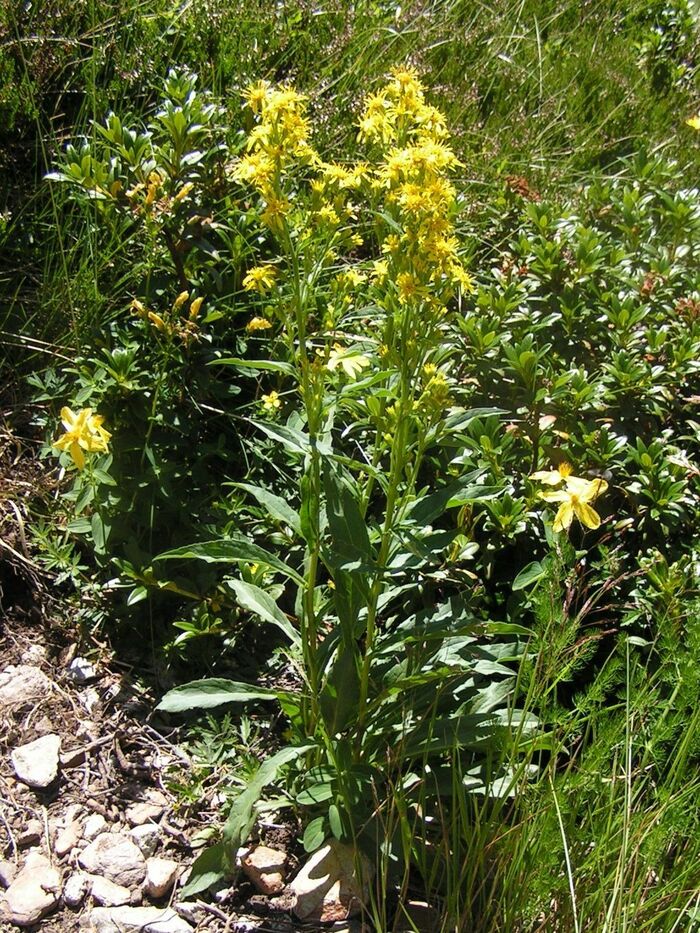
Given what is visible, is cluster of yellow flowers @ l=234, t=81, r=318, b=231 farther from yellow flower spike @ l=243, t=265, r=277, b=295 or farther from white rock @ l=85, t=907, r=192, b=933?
white rock @ l=85, t=907, r=192, b=933

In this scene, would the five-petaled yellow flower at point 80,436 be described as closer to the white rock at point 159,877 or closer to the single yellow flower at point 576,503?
the white rock at point 159,877

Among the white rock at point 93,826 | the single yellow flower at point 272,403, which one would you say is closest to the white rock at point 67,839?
the white rock at point 93,826

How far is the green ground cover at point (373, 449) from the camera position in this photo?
5.78 feet

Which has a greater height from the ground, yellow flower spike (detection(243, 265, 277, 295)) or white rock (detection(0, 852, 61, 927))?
yellow flower spike (detection(243, 265, 277, 295))

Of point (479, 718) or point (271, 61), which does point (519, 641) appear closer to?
point (479, 718)

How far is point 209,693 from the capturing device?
2049 millimetres

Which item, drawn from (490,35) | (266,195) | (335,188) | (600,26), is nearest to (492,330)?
(335,188)

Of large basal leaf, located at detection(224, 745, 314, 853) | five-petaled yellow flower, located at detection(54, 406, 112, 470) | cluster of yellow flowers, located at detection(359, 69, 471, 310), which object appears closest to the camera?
cluster of yellow flowers, located at detection(359, 69, 471, 310)

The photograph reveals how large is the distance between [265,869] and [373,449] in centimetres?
96

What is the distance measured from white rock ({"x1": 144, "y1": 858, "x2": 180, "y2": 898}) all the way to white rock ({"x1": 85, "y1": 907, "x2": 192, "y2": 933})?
0.04 m

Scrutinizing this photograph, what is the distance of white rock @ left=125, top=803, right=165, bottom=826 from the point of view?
2.10m

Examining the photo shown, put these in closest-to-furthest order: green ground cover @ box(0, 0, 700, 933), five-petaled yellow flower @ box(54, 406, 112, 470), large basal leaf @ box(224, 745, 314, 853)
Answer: green ground cover @ box(0, 0, 700, 933), large basal leaf @ box(224, 745, 314, 853), five-petaled yellow flower @ box(54, 406, 112, 470)

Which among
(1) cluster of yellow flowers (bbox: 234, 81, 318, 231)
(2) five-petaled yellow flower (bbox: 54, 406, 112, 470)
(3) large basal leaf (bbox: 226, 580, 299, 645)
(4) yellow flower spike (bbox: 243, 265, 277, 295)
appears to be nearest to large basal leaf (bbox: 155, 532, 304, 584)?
(3) large basal leaf (bbox: 226, 580, 299, 645)

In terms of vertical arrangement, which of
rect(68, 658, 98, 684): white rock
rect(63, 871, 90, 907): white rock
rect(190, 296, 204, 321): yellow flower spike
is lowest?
rect(63, 871, 90, 907): white rock
